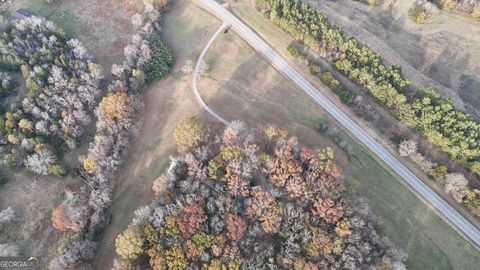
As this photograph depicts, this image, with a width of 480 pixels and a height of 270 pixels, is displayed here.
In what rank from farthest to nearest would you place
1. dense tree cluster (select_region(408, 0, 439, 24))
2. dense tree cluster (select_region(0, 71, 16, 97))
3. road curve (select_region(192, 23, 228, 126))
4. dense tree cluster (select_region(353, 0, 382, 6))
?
dense tree cluster (select_region(353, 0, 382, 6)) < dense tree cluster (select_region(408, 0, 439, 24)) < road curve (select_region(192, 23, 228, 126)) < dense tree cluster (select_region(0, 71, 16, 97))

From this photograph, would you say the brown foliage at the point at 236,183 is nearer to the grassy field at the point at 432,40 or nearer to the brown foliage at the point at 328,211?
the brown foliage at the point at 328,211

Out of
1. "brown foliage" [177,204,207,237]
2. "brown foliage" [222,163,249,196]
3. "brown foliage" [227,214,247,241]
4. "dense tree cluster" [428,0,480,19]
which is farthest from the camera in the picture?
"dense tree cluster" [428,0,480,19]

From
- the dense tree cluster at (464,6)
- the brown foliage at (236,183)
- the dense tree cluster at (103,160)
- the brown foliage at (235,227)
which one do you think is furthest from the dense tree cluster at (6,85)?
the dense tree cluster at (464,6)

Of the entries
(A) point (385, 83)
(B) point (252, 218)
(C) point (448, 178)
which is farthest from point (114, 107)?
(C) point (448, 178)

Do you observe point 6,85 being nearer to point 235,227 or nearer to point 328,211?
point 235,227

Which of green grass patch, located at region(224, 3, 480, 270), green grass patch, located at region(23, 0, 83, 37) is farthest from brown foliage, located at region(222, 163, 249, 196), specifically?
green grass patch, located at region(23, 0, 83, 37)

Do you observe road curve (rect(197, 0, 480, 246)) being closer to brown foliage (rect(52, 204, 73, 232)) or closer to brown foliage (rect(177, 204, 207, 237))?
brown foliage (rect(177, 204, 207, 237))
